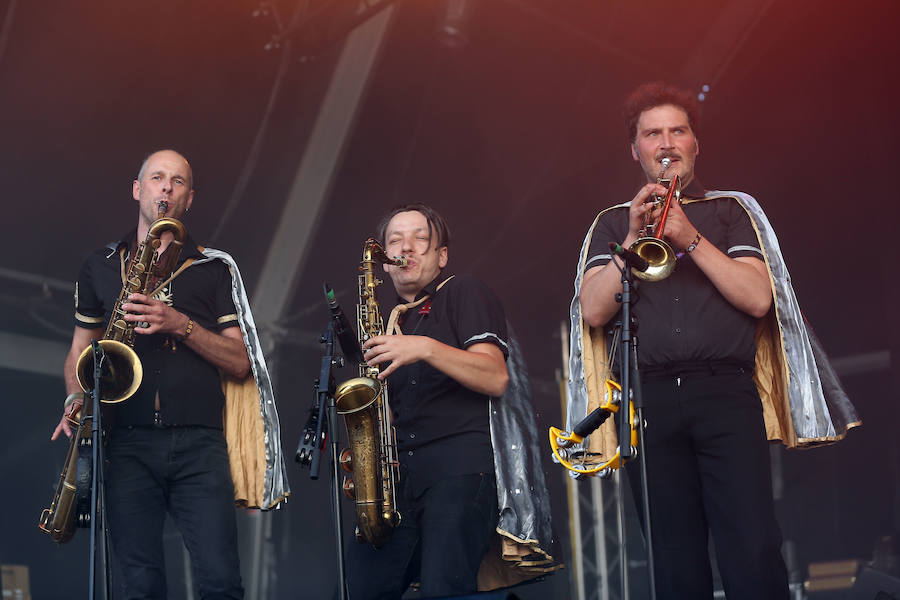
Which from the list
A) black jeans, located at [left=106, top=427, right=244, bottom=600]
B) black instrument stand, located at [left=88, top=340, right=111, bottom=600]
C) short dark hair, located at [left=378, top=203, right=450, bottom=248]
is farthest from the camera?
short dark hair, located at [left=378, top=203, right=450, bottom=248]

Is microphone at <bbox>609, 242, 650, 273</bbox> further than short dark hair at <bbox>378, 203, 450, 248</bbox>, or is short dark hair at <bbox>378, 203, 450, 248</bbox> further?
short dark hair at <bbox>378, 203, 450, 248</bbox>

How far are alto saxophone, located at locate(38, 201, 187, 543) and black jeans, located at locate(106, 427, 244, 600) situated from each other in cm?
11

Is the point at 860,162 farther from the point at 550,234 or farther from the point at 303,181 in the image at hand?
the point at 303,181

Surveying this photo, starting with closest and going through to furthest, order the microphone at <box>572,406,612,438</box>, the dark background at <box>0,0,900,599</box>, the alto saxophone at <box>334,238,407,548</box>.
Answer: the microphone at <box>572,406,612,438</box> → the alto saxophone at <box>334,238,407,548</box> → the dark background at <box>0,0,900,599</box>

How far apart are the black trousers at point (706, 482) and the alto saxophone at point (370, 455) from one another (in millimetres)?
758

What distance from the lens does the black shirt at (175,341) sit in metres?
3.18

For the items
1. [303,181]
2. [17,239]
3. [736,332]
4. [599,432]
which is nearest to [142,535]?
[599,432]

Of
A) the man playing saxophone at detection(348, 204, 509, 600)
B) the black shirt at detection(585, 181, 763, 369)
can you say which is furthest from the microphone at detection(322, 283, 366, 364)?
the black shirt at detection(585, 181, 763, 369)

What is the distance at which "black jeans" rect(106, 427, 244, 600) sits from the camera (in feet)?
9.95

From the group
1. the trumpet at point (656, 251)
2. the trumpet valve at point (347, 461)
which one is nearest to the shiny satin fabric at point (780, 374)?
the trumpet at point (656, 251)

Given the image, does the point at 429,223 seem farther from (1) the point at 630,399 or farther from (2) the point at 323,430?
(1) the point at 630,399

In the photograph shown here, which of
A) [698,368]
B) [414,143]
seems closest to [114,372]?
[698,368]

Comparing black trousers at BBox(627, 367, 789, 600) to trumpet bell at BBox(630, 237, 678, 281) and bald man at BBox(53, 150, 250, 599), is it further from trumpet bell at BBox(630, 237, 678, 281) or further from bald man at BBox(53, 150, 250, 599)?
bald man at BBox(53, 150, 250, 599)

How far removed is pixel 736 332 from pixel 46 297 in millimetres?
5007
